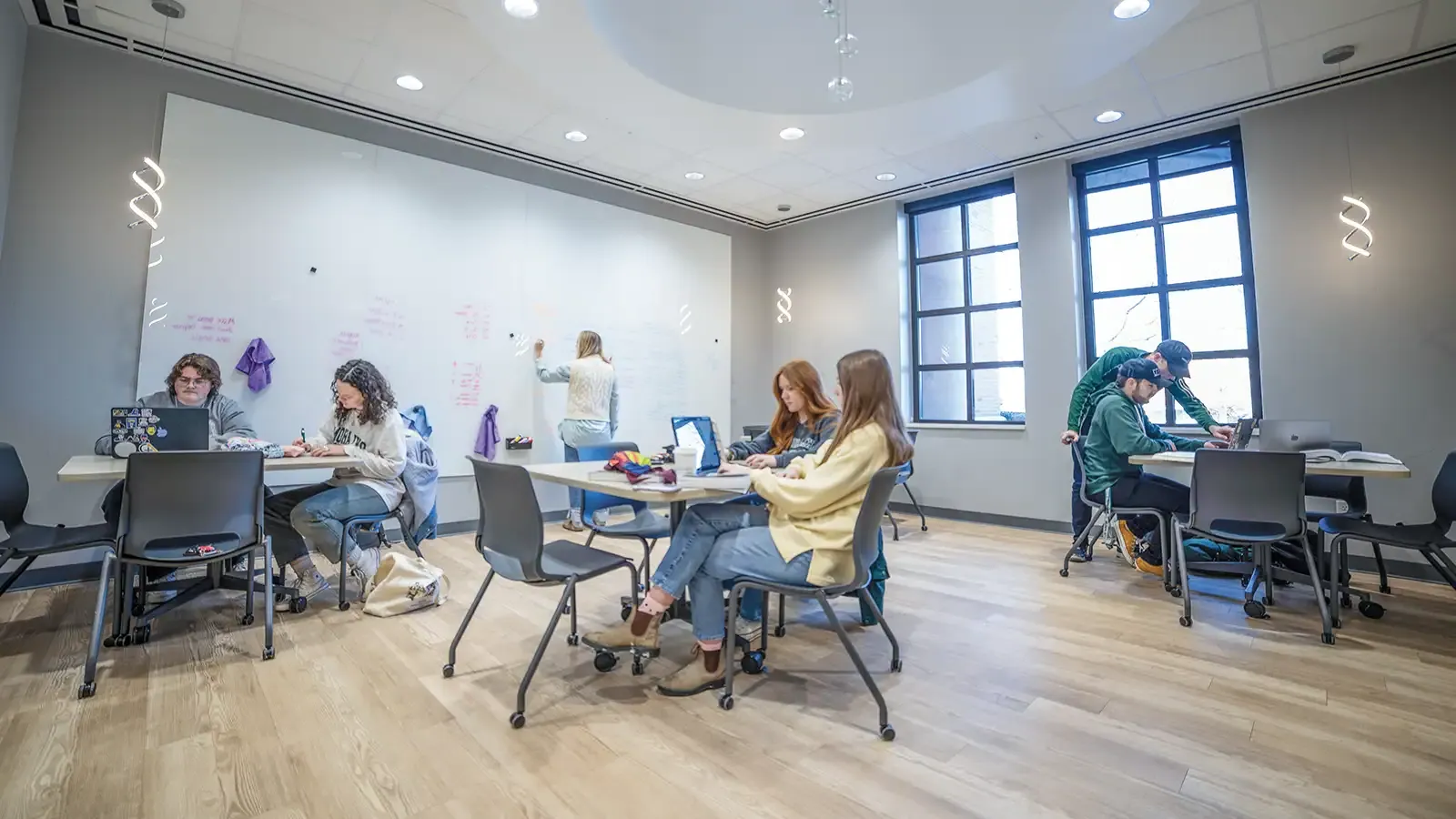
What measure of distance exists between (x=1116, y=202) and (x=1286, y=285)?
1.46 m

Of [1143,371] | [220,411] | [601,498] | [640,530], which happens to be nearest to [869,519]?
[640,530]

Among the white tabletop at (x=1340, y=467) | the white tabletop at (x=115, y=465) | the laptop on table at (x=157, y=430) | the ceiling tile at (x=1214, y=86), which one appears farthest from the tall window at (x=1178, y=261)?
the laptop on table at (x=157, y=430)

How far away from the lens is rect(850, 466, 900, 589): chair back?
1.94 metres

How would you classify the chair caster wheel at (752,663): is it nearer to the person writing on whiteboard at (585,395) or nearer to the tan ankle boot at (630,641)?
the tan ankle boot at (630,641)

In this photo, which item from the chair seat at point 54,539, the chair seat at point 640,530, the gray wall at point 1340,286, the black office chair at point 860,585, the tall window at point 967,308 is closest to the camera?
the black office chair at point 860,585

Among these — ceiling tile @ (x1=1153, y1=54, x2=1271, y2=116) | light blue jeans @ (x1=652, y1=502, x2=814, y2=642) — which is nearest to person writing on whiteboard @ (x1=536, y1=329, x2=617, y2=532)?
light blue jeans @ (x1=652, y1=502, x2=814, y2=642)

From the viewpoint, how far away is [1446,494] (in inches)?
113

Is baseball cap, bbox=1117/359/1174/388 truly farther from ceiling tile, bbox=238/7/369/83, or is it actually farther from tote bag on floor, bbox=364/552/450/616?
ceiling tile, bbox=238/7/369/83

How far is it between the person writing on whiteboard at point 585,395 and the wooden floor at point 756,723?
7.20 ft

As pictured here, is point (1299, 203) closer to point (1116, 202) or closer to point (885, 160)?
point (1116, 202)

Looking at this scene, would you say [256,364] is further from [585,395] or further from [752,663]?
[752,663]

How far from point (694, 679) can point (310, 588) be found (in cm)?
233

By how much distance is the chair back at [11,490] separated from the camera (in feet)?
8.56

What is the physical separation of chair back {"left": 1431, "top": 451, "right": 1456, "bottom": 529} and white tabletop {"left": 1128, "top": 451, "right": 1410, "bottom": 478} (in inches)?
5.2
